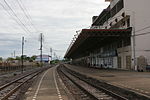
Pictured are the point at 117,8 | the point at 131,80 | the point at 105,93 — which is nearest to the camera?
the point at 105,93

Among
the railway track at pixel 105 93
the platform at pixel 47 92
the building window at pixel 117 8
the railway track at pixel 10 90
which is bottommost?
the railway track at pixel 10 90

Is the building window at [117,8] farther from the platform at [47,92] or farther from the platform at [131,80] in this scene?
the platform at [47,92]

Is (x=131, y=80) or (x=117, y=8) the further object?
(x=117, y=8)

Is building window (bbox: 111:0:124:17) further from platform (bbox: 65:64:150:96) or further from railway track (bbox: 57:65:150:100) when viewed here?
railway track (bbox: 57:65:150:100)

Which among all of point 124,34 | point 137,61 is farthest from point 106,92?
point 124,34

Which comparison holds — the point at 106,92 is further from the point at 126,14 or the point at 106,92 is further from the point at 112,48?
the point at 112,48

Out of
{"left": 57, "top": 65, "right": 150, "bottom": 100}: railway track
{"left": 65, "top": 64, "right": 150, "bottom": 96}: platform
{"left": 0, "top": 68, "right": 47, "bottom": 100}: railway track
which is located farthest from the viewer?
{"left": 65, "top": 64, "right": 150, "bottom": 96}: platform

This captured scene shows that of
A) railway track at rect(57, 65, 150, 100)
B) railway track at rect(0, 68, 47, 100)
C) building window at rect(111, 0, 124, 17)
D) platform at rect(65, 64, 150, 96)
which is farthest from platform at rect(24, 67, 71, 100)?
building window at rect(111, 0, 124, 17)

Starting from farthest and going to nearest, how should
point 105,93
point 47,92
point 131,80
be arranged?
1. point 131,80
2. point 47,92
3. point 105,93

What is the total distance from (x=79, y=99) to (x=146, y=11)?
39.2 meters

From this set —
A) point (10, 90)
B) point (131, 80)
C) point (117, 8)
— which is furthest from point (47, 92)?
point (117, 8)

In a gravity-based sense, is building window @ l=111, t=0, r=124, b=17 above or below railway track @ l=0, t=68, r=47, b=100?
above

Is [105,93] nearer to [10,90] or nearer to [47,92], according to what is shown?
[47,92]

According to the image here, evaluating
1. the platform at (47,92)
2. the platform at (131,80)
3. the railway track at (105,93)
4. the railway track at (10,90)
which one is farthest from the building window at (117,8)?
the platform at (47,92)
